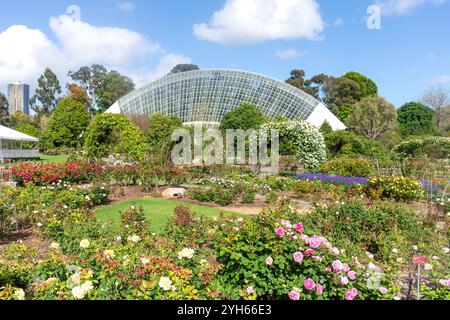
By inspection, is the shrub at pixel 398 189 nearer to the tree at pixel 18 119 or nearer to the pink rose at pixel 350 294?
the pink rose at pixel 350 294

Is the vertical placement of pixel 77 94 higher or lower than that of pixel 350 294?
higher

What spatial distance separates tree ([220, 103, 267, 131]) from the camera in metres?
32.6

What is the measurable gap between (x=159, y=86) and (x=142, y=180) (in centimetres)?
2945

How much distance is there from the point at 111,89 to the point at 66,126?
18.6 m

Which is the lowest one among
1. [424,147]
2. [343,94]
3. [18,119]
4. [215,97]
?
[424,147]

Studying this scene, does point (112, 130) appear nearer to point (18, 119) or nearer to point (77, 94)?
point (77, 94)

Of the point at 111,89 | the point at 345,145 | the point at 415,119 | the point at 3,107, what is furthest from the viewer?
the point at 3,107

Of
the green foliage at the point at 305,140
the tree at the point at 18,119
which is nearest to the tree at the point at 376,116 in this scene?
the green foliage at the point at 305,140

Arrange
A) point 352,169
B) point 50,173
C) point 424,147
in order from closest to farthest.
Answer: point 50,173, point 352,169, point 424,147

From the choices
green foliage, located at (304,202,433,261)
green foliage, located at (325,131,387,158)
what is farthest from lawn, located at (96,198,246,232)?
green foliage, located at (325,131,387,158)

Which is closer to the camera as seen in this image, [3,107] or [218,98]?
[218,98]

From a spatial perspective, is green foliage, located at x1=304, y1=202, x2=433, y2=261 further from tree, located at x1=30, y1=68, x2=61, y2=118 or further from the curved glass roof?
tree, located at x1=30, y1=68, x2=61, y2=118

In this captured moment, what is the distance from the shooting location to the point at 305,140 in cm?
1716

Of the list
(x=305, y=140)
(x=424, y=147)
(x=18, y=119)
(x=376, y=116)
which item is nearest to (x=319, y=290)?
(x=305, y=140)
